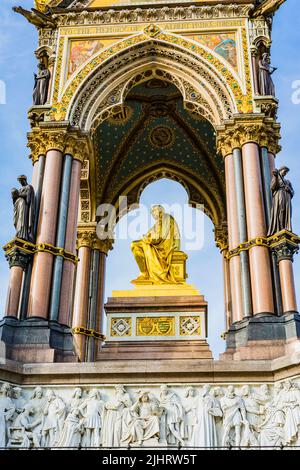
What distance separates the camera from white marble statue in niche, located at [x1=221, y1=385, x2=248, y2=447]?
11.7 meters

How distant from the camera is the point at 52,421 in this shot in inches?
472

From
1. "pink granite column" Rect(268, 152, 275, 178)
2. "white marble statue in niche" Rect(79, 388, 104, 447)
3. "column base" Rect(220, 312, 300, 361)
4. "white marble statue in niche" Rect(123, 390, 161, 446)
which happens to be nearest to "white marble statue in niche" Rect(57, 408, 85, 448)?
"white marble statue in niche" Rect(79, 388, 104, 447)

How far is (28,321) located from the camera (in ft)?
45.0

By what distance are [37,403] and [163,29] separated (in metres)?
10.9

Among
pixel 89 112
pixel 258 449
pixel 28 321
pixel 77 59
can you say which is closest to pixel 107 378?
pixel 28 321

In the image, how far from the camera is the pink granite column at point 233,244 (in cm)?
1425

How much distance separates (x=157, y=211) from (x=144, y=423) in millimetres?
7825

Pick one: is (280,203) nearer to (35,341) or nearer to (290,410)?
(290,410)

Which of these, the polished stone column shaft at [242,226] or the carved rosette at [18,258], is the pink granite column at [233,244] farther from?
the carved rosette at [18,258]

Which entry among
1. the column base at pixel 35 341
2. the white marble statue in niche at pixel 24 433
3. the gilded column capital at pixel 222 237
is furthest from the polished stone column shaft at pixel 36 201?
the gilded column capital at pixel 222 237

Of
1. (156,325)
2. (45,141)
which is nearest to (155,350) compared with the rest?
(156,325)

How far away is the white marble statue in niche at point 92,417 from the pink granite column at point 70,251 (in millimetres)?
2415

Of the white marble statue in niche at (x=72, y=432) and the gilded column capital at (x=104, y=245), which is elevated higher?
the gilded column capital at (x=104, y=245)

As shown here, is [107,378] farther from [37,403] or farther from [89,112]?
[89,112]
